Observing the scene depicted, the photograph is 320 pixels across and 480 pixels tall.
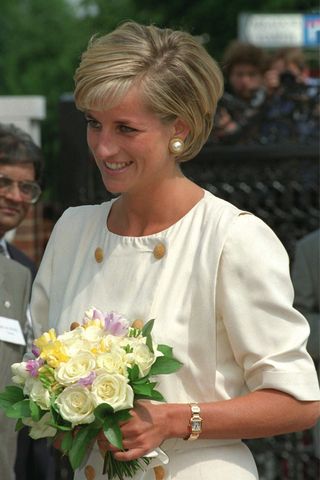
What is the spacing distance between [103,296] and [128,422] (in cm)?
44

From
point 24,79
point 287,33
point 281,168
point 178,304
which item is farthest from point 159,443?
point 24,79

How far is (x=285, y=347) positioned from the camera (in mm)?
2812

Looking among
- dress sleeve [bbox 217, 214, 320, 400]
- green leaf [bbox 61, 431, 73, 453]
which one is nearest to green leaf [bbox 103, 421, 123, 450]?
green leaf [bbox 61, 431, 73, 453]

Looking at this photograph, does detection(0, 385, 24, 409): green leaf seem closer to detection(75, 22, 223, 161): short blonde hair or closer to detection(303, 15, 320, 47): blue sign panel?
detection(75, 22, 223, 161): short blonde hair

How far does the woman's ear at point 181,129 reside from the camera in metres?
2.95

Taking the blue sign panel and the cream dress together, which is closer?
the cream dress

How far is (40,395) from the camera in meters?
2.72

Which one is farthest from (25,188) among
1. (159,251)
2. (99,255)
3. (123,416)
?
(123,416)

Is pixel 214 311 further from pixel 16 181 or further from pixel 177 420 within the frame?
pixel 16 181

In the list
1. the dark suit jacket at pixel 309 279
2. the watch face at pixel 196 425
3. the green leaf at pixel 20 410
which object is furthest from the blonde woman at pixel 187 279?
the dark suit jacket at pixel 309 279

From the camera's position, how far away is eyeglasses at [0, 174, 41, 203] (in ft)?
15.6

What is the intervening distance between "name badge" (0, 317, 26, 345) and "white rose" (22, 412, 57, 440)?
2.90 feet

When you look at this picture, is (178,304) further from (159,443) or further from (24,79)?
(24,79)

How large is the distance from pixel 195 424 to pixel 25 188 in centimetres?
224
